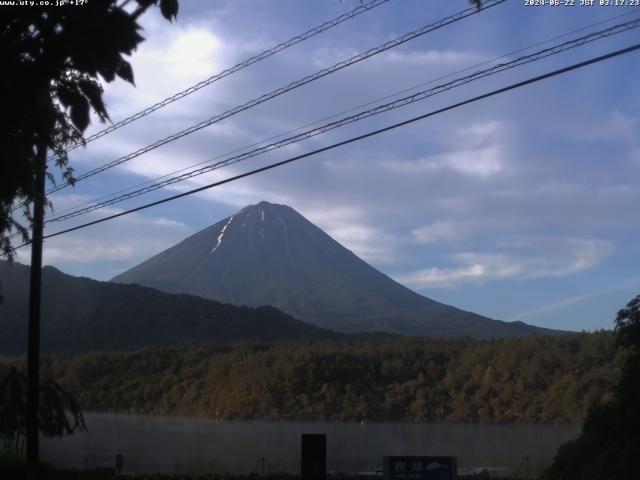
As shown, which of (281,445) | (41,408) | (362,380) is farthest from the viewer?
(362,380)

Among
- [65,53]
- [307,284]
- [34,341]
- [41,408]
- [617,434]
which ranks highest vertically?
[307,284]

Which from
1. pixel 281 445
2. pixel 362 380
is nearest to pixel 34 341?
pixel 281 445

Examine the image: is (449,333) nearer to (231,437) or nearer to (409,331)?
(409,331)

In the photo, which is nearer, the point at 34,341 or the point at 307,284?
the point at 34,341

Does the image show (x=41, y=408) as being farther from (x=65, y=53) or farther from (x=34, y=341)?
(x=65, y=53)

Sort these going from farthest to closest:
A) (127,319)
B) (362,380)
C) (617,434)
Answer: (127,319)
(362,380)
(617,434)

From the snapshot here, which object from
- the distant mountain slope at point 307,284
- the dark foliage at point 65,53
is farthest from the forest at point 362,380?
the distant mountain slope at point 307,284
